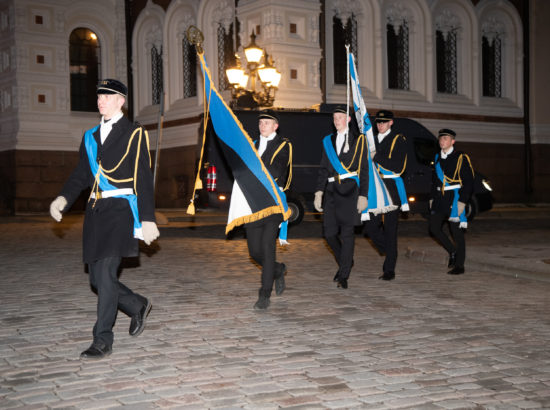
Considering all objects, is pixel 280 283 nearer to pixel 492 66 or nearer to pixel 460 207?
pixel 460 207

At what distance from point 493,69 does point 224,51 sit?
9.82 m

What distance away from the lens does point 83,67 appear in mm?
27750

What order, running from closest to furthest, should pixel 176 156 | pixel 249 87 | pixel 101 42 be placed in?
pixel 249 87
pixel 176 156
pixel 101 42

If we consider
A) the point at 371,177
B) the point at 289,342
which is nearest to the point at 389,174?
the point at 371,177

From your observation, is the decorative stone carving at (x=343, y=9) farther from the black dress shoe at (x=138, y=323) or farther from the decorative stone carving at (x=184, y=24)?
the black dress shoe at (x=138, y=323)

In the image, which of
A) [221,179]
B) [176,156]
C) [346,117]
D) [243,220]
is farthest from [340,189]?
[176,156]

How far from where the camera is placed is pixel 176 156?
2577cm

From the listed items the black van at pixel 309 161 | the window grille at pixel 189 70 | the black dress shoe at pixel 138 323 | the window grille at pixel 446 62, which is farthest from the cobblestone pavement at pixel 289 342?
the window grille at pixel 446 62

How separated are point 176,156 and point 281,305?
19269 mm

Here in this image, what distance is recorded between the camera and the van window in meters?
17.7

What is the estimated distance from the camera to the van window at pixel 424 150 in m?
17.7

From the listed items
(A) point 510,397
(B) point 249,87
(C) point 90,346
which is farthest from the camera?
(B) point 249,87

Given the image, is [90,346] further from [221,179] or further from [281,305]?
[221,179]

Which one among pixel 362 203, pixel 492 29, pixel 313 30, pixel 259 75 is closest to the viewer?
pixel 362 203
